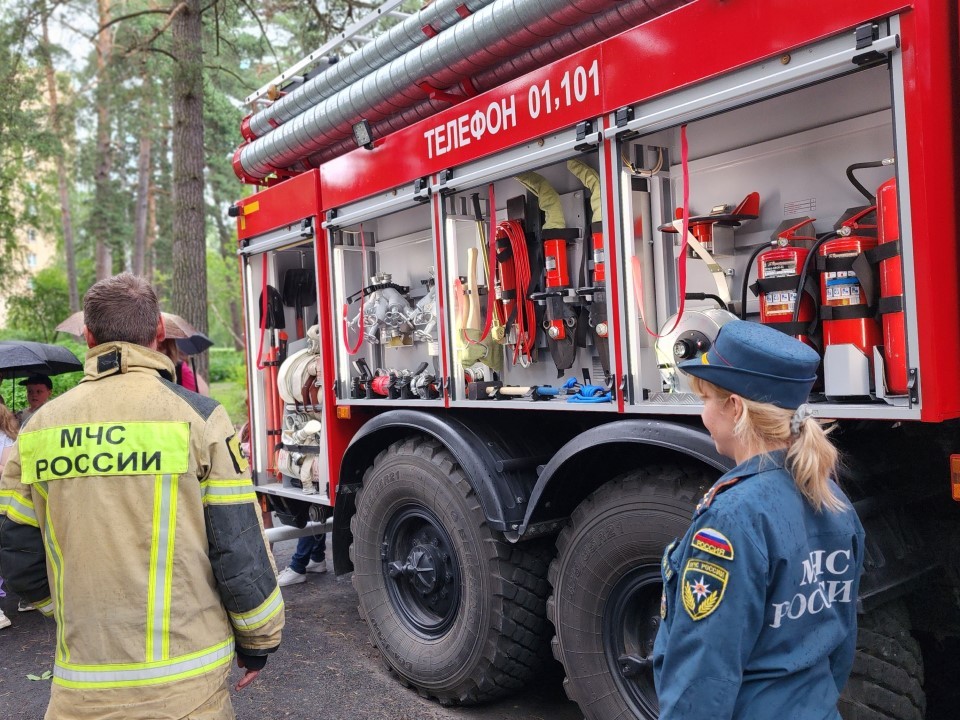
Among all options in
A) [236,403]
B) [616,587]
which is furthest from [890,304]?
[236,403]

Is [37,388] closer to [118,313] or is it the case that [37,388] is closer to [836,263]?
[118,313]

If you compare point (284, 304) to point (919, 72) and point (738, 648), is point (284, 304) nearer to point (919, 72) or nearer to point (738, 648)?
point (919, 72)

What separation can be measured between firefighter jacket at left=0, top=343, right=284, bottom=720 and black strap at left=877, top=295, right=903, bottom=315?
1921 mm

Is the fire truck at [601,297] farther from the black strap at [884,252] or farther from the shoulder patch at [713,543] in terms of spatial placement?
the shoulder patch at [713,543]

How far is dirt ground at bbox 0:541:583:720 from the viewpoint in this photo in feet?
13.3

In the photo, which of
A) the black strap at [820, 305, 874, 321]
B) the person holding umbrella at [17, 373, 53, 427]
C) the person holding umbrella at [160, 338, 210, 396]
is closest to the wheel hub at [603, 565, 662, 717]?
the black strap at [820, 305, 874, 321]

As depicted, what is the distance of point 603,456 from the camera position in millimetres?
3494

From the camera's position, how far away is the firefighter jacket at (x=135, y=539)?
7.39ft

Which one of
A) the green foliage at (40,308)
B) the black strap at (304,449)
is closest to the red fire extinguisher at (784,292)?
the black strap at (304,449)

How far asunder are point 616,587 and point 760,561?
169 centimetres

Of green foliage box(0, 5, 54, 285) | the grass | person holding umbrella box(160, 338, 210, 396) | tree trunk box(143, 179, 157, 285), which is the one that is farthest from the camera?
tree trunk box(143, 179, 157, 285)

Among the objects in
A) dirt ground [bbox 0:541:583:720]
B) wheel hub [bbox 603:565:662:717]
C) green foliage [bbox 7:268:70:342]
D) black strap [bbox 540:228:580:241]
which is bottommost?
dirt ground [bbox 0:541:583:720]

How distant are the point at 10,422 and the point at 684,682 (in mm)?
5625

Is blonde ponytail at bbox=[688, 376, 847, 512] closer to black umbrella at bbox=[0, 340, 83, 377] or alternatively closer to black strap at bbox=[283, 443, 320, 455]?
black strap at bbox=[283, 443, 320, 455]
